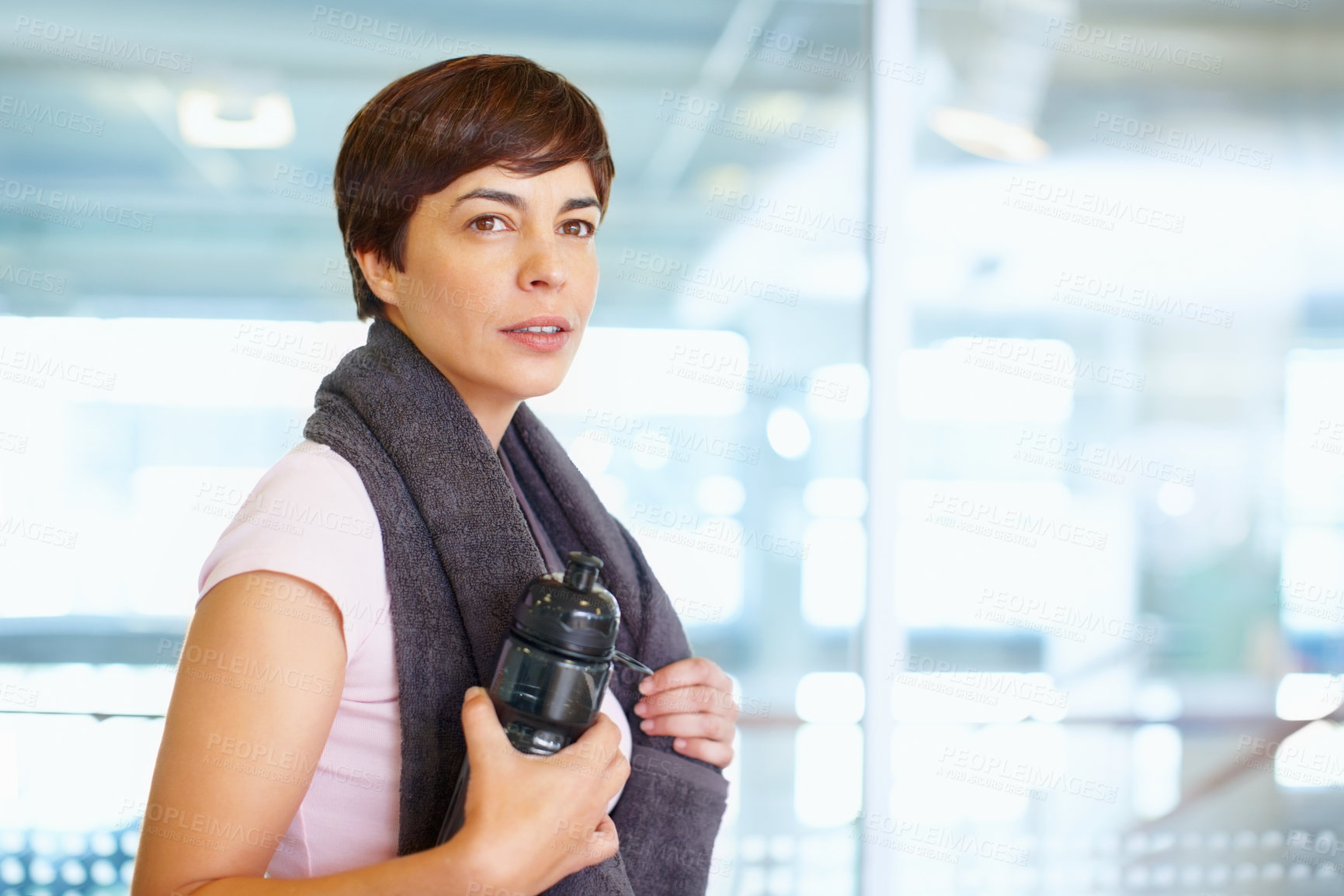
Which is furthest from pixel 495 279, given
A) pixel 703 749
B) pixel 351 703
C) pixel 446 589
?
pixel 703 749

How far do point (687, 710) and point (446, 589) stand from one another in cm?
29

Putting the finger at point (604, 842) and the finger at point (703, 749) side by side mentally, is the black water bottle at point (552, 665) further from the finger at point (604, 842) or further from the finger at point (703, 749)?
the finger at point (703, 749)

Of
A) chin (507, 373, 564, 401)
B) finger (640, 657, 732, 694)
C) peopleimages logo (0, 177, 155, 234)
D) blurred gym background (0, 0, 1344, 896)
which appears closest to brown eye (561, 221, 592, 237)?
chin (507, 373, 564, 401)

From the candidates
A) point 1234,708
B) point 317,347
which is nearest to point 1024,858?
point 1234,708

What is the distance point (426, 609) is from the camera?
78 centimetres

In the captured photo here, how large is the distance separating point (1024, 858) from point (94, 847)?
196cm

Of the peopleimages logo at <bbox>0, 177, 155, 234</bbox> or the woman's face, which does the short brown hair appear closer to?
the woman's face

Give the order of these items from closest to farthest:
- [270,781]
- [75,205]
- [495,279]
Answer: [270,781]
[495,279]
[75,205]

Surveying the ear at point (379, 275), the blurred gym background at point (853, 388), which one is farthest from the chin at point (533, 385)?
the blurred gym background at point (853, 388)

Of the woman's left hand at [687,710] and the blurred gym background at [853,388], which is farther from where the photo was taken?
the blurred gym background at [853,388]

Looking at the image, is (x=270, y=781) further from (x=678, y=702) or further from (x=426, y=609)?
(x=678, y=702)

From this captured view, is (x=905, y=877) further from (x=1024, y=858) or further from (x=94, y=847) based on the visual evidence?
(x=94, y=847)

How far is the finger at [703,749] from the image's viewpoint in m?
0.96

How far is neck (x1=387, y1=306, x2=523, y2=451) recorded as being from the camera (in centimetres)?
92
